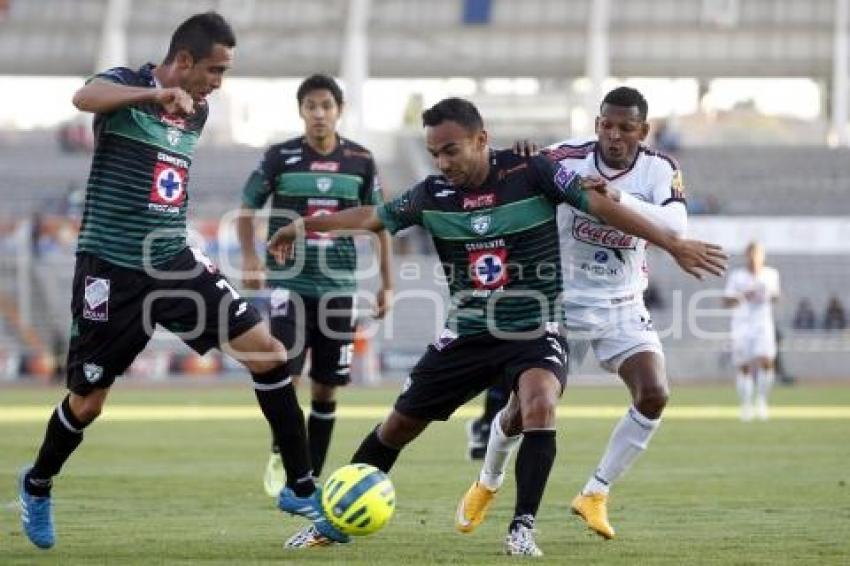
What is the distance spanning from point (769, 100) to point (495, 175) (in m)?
64.3

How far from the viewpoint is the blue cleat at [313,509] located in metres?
9.56

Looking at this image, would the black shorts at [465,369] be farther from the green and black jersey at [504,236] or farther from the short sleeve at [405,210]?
the short sleeve at [405,210]

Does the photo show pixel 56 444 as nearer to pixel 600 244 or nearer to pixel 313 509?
pixel 313 509

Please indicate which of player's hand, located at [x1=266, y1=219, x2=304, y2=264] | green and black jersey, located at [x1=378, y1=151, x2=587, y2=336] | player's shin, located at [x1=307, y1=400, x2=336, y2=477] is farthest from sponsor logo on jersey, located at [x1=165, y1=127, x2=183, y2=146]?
player's shin, located at [x1=307, y1=400, x2=336, y2=477]

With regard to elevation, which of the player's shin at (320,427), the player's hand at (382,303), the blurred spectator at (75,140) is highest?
the player's hand at (382,303)

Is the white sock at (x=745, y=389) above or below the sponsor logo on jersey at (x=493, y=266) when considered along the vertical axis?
below

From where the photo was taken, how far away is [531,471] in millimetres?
9250

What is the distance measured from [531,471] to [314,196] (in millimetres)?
4578

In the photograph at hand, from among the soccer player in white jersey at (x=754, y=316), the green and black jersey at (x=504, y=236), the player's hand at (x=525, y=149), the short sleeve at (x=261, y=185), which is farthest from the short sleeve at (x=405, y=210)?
the soccer player in white jersey at (x=754, y=316)

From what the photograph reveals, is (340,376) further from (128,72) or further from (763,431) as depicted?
(763,431)

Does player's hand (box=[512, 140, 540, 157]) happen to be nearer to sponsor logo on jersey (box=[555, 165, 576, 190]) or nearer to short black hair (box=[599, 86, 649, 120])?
sponsor logo on jersey (box=[555, 165, 576, 190])

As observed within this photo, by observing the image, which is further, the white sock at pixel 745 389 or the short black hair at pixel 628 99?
the white sock at pixel 745 389

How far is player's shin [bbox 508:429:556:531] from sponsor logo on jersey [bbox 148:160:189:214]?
2247mm

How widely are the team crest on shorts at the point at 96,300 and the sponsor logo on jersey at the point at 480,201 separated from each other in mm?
1942
